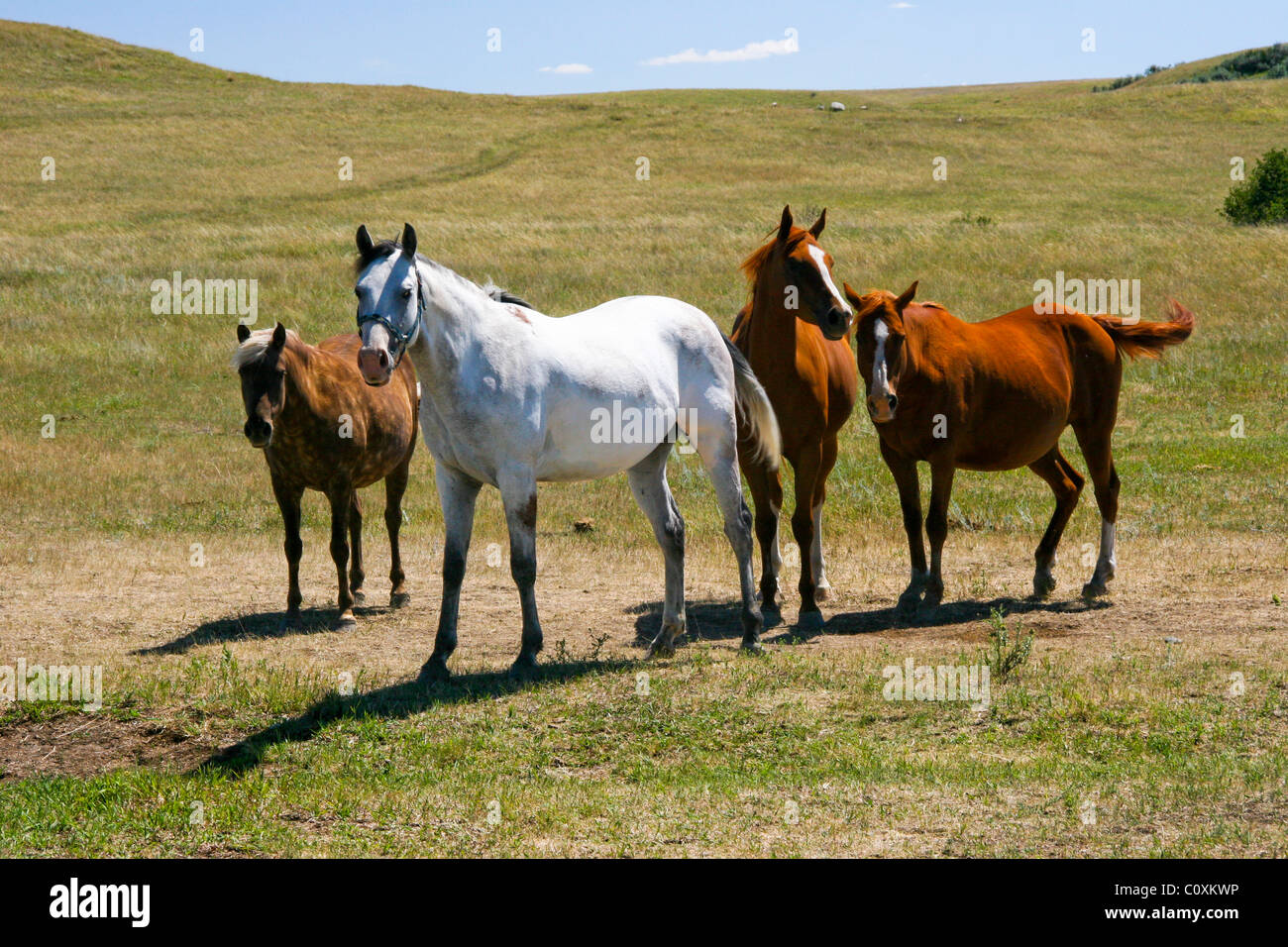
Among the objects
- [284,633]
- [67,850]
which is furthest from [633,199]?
[67,850]

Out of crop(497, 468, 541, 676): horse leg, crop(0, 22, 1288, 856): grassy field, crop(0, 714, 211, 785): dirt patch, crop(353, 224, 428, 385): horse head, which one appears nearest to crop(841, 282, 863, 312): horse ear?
crop(0, 22, 1288, 856): grassy field

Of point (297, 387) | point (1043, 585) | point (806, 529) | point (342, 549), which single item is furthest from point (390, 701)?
point (1043, 585)

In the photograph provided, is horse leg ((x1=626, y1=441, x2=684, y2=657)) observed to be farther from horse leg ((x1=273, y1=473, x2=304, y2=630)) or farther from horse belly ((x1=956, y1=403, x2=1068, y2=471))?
horse leg ((x1=273, y1=473, x2=304, y2=630))

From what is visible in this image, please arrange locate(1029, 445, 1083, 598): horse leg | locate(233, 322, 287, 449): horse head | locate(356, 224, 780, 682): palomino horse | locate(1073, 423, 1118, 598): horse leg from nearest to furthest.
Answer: locate(356, 224, 780, 682): palomino horse < locate(233, 322, 287, 449): horse head < locate(1029, 445, 1083, 598): horse leg < locate(1073, 423, 1118, 598): horse leg

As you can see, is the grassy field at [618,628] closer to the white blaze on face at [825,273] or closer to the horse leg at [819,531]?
the horse leg at [819,531]

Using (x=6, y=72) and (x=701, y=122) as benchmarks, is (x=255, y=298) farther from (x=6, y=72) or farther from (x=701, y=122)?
(x=6, y=72)

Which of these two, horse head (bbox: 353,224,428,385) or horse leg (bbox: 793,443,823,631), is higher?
horse head (bbox: 353,224,428,385)

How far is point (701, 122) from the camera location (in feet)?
201

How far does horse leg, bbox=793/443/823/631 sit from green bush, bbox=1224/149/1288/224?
29703mm

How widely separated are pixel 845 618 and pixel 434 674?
3.56 m

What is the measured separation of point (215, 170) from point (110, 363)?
2882cm

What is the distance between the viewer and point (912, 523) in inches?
396

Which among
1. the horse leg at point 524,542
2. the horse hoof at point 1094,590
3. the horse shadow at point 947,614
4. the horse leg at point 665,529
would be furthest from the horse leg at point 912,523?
the horse leg at point 524,542

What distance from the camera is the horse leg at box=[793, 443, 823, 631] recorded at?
977 cm
